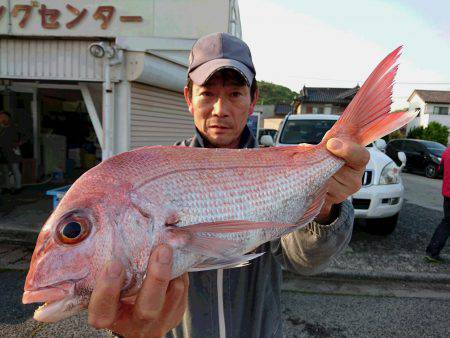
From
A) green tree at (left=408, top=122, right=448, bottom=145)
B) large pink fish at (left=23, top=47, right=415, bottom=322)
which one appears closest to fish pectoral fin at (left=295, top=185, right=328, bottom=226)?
large pink fish at (left=23, top=47, right=415, bottom=322)

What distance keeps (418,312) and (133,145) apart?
5.79 metres

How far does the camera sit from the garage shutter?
23.6 ft

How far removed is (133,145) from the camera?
7.19 m

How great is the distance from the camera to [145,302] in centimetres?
121

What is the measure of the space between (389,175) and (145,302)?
19.1 ft

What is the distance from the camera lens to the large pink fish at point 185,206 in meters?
1.13

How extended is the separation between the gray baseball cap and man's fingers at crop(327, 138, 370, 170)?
608 millimetres

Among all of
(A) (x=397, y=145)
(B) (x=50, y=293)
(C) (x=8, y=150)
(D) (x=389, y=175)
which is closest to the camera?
(B) (x=50, y=293)

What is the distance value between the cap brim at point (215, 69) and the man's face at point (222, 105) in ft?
0.13

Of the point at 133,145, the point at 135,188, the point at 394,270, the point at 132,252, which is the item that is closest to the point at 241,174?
the point at 135,188

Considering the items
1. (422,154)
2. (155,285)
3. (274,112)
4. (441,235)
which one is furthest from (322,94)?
(155,285)

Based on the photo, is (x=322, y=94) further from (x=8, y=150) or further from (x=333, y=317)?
(x=333, y=317)

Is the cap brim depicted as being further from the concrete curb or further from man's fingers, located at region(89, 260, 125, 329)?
the concrete curb

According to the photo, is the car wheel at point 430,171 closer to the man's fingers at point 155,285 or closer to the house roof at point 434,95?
the man's fingers at point 155,285
